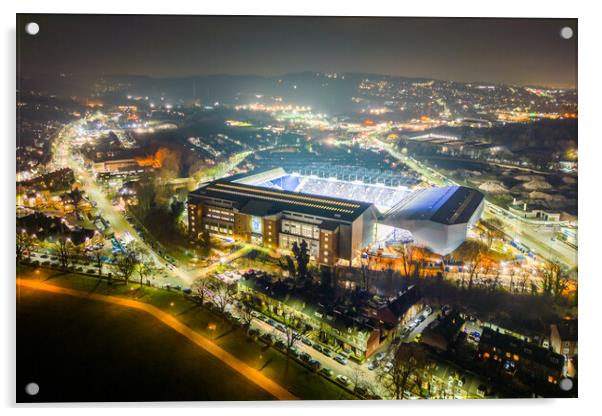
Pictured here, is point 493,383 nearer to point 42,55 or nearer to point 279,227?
point 279,227

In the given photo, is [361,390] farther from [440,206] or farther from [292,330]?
[440,206]

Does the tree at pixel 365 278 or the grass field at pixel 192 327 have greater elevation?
the tree at pixel 365 278

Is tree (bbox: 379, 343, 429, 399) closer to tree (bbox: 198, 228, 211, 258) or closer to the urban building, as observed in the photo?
the urban building

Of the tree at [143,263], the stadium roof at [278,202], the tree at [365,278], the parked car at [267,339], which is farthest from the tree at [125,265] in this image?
the tree at [365,278]

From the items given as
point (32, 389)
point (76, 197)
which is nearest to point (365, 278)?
point (32, 389)

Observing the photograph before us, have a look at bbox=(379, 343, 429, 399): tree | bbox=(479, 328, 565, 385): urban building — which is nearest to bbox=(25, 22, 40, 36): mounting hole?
bbox=(379, 343, 429, 399): tree

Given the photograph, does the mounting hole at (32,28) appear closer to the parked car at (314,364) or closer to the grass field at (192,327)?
the grass field at (192,327)
